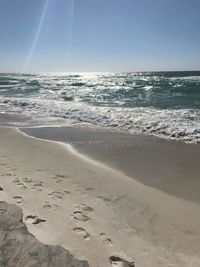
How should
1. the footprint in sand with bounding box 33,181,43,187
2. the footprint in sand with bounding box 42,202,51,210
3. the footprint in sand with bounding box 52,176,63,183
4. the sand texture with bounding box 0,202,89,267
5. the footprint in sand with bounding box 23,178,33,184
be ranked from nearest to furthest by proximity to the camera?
the sand texture with bounding box 0,202,89,267
the footprint in sand with bounding box 42,202,51,210
the footprint in sand with bounding box 33,181,43,187
the footprint in sand with bounding box 23,178,33,184
the footprint in sand with bounding box 52,176,63,183

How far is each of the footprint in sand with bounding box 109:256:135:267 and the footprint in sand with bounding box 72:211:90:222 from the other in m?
0.80

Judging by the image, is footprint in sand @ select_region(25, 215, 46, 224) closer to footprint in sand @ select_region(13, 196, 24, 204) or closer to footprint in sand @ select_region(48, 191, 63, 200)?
footprint in sand @ select_region(13, 196, 24, 204)

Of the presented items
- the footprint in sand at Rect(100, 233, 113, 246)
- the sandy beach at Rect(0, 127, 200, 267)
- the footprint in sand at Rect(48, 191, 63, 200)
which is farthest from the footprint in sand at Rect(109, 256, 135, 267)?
the footprint in sand at Rect(48, 191, 63, 200)

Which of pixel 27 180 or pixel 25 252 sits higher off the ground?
pixel 25 252

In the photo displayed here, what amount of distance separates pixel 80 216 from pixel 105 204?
520 mm

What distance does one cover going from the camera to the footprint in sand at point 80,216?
3.59 m

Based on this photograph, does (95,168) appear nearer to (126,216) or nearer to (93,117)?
(126,216)

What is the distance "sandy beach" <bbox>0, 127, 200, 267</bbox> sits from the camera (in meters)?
3.02

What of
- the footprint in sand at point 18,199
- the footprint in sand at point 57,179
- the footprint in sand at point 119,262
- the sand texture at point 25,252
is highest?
the sand texture at point 25,252

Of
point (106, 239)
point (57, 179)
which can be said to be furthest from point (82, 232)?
point (57, 179)

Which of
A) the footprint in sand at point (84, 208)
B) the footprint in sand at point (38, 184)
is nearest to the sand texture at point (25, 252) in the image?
the footprint in sand at point (84, 208)

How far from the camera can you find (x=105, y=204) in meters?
4.09

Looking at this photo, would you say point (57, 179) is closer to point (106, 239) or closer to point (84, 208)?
point (84, 208)

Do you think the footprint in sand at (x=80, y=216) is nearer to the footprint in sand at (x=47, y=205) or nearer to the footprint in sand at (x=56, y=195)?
the footprint in sand at (x=47, y=205)
